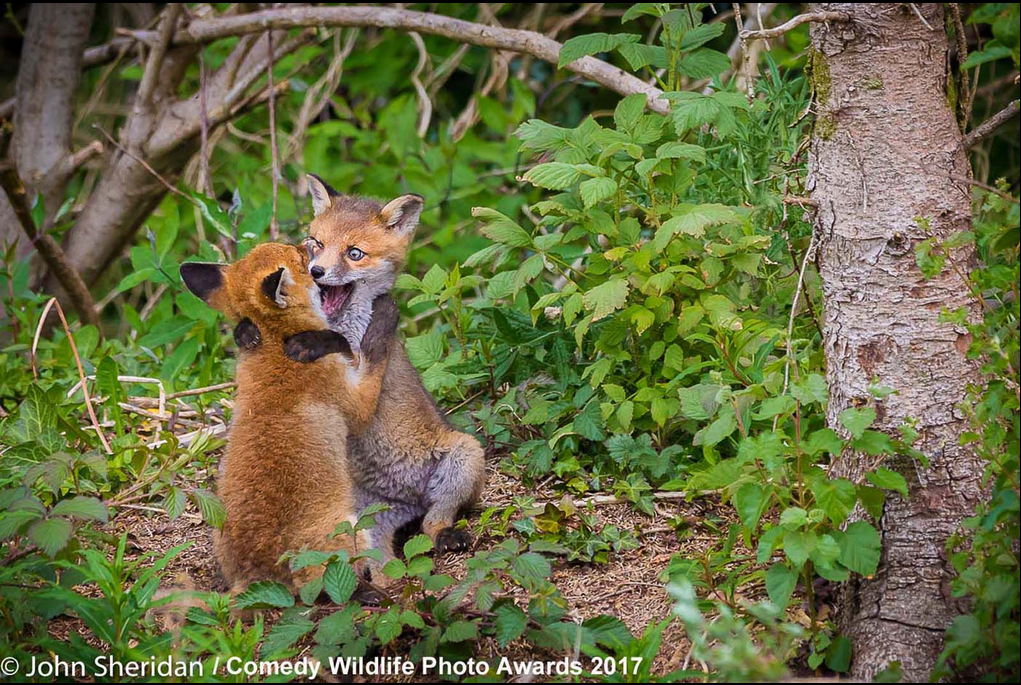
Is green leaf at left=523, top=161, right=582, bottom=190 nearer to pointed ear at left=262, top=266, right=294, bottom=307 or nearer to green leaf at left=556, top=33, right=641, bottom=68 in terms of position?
green leaf at left=556, top=33, right=641, bottom=68

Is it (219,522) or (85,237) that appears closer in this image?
(219,522)

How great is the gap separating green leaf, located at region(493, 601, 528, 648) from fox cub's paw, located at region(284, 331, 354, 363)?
137 cm

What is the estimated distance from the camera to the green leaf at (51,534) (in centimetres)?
362

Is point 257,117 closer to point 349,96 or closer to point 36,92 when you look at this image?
point 349,96

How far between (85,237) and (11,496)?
14.2 ft

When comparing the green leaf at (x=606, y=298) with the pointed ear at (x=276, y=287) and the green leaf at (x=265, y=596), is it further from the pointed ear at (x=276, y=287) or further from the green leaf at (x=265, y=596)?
the green leaf at (x=265, y=596)

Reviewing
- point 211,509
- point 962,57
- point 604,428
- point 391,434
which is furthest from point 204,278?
point 962,57

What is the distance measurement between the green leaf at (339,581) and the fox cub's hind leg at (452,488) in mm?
938

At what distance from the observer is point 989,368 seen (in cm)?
306

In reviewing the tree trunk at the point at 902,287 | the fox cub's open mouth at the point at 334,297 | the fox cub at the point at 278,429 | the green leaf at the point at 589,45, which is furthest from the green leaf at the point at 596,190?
A: the fox cub's open mouth at the point at 334,297

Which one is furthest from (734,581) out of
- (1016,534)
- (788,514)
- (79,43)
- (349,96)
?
(349,96)

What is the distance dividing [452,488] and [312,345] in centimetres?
89

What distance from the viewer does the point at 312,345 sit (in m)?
4.38

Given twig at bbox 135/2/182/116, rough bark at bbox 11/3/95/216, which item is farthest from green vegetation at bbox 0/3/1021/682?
twig at bbox 135/2/182/116
